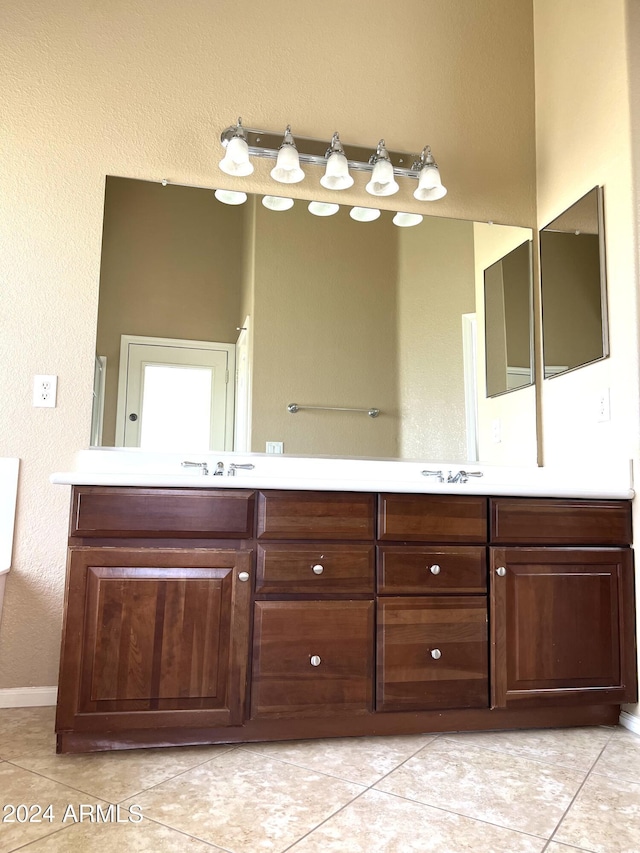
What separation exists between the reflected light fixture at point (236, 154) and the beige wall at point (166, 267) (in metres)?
0.12

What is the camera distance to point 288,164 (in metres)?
2.29

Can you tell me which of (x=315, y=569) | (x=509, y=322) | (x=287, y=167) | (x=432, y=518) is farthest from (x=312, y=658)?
(x=287, y=167)

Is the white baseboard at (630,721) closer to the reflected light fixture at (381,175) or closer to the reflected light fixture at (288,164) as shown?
the reflected light fixture at (381,175)

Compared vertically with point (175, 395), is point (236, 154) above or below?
above

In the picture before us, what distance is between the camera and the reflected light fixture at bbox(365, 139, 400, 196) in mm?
2393

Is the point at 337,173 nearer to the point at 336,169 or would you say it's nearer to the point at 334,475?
the point at 336,169

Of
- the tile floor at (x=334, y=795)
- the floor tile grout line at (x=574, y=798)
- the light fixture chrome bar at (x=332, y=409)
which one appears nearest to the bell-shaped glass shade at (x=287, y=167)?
the light fixture chrome bar at (x=332, y=409)

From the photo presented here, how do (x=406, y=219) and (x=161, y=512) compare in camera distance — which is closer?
(x=161, y=512)

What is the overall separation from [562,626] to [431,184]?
5.30ft

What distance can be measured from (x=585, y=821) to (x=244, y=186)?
219 cm

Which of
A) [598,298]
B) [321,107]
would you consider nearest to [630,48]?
[598,298]

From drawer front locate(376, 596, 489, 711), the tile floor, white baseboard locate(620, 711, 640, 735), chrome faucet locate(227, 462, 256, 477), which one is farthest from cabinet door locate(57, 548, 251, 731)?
white baseboard locate(620, 711, 640, 735)

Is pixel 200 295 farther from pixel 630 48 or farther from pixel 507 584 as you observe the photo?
pixel 630 48

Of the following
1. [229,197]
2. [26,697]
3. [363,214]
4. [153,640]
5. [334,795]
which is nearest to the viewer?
[334,795]
